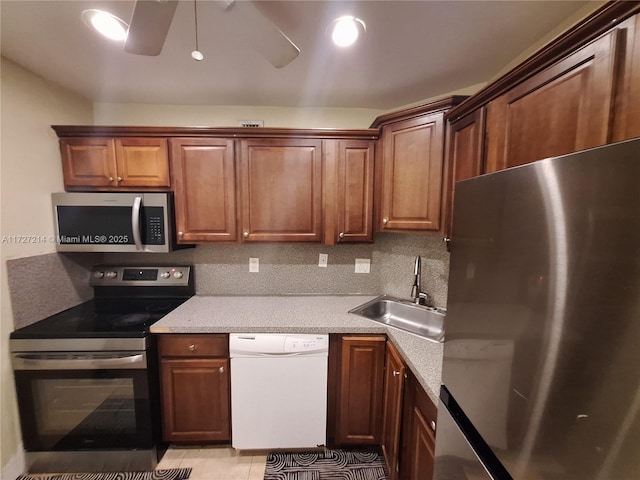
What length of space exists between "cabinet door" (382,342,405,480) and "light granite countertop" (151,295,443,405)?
0.11 m

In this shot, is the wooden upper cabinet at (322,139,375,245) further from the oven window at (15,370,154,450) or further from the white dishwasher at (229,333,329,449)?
the oven window at (15,370,154,450)

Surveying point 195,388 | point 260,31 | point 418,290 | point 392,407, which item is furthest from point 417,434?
point 260,31

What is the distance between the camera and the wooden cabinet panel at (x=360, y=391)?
160 cm

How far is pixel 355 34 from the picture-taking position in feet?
3.68

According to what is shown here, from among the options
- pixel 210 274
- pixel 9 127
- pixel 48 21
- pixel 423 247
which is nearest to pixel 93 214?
pixel 9 127

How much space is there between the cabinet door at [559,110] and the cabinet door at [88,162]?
2.31m

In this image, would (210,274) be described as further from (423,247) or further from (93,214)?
(423,247)

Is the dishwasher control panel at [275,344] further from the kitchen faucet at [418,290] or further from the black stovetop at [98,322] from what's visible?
the kitchen faucet at [418,290]

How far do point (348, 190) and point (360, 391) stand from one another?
135 centimetres

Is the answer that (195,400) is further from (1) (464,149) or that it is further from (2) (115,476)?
(1) (464,149)

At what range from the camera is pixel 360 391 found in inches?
64.7

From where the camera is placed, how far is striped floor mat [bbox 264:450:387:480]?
1.60 m

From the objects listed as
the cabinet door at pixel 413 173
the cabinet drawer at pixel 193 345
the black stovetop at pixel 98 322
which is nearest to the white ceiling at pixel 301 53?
the cabinet door at pixel 413 173

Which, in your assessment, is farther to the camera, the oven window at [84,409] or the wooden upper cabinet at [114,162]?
the wooden upper cabinet at [114,162]
